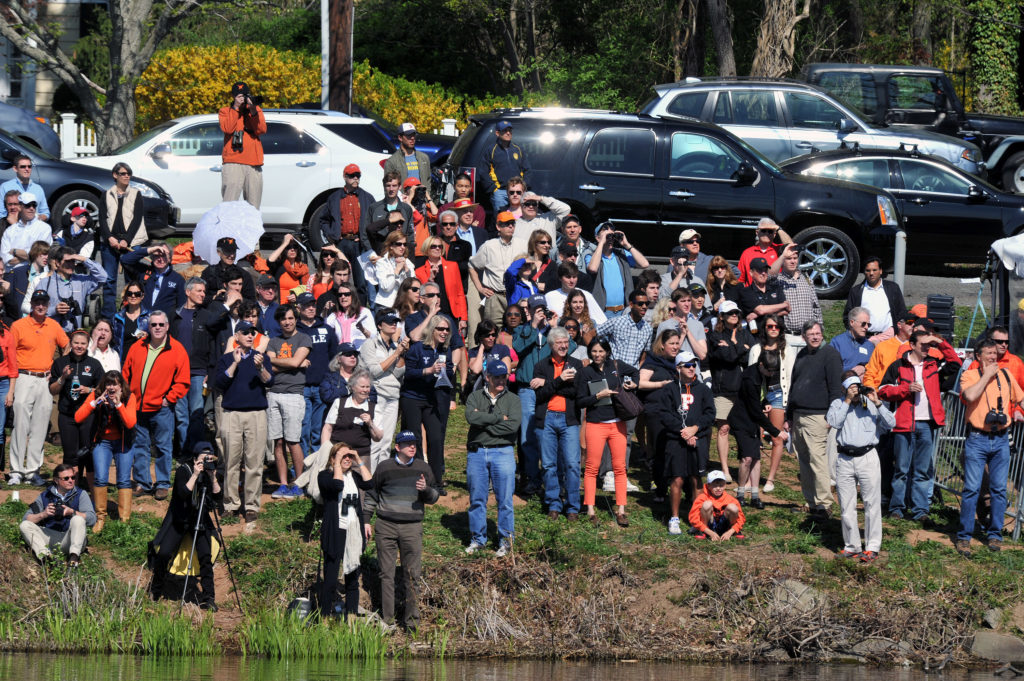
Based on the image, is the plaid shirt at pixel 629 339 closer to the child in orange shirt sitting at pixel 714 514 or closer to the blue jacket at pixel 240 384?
the child in orange shirt sitting at pixel 714 514

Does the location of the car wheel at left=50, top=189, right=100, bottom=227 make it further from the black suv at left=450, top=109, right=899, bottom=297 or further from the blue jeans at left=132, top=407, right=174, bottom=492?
the blue jeans at left=132, top=407, right=174, bottom=492

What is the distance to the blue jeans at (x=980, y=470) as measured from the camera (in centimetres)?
1434

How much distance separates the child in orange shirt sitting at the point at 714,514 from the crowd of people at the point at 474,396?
2cm

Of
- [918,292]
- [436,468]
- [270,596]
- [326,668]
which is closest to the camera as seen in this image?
[326,668]

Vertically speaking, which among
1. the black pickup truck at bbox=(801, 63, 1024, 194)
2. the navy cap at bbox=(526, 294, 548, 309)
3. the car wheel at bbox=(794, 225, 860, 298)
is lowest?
the navy cap at bbox=(526, 294, 548, 309)

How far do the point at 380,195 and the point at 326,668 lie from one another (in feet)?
32.0

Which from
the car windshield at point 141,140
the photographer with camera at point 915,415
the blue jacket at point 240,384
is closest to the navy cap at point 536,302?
the blue jacket at point 240,384

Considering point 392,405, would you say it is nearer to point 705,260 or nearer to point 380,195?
point 705,260

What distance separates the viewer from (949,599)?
14188 mm

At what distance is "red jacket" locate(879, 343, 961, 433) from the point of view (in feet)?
47.4

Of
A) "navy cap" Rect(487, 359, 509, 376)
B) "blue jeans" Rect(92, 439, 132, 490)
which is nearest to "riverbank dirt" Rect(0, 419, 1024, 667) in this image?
"blue jeans" Rect(92, 439, 132, 490)

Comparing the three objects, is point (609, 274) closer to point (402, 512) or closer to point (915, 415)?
point (915, 415)

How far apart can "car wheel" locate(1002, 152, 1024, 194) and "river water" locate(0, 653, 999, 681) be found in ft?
42.6

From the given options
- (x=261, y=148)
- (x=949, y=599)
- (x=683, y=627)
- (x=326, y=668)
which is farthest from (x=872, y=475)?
(x=261, y=148)
